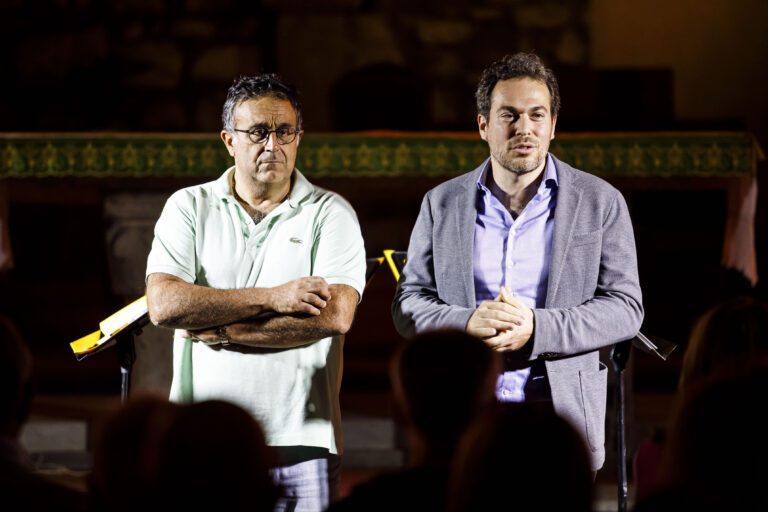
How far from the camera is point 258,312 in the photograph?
2.82 m

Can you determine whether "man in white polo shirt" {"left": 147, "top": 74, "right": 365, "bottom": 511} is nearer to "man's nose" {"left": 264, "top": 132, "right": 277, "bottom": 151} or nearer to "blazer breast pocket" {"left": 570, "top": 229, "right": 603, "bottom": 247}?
"man's nose" {"left": 264, "top": 132, "right": 277, "bottom": 151}

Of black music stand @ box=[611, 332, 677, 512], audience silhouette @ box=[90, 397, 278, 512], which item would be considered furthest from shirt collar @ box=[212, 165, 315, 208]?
audience silhouette @ box=[90, 397, 278, 512]

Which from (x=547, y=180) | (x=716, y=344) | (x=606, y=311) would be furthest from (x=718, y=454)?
(x=547, y=180)

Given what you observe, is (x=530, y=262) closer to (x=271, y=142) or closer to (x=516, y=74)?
(x=516, y=74)

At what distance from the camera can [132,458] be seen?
1692 mm

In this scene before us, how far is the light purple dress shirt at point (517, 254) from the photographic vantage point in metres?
2.75

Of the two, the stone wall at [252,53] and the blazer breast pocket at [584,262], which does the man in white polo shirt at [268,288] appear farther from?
the stone wall at [252,53]

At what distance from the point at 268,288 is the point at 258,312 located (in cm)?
7

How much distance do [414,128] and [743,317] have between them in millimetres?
5336

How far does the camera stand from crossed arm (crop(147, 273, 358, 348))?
2799 mm

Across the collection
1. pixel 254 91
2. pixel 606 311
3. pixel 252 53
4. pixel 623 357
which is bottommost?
pixel 623 357

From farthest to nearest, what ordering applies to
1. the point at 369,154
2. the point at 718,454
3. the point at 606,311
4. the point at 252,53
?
the point at 252,53 < the point at 369,154 < the point at 606,311 < the point at 718,454

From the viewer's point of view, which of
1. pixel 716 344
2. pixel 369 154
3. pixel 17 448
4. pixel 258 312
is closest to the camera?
pixel 17 448

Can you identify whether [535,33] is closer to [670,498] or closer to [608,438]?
[608,438]
